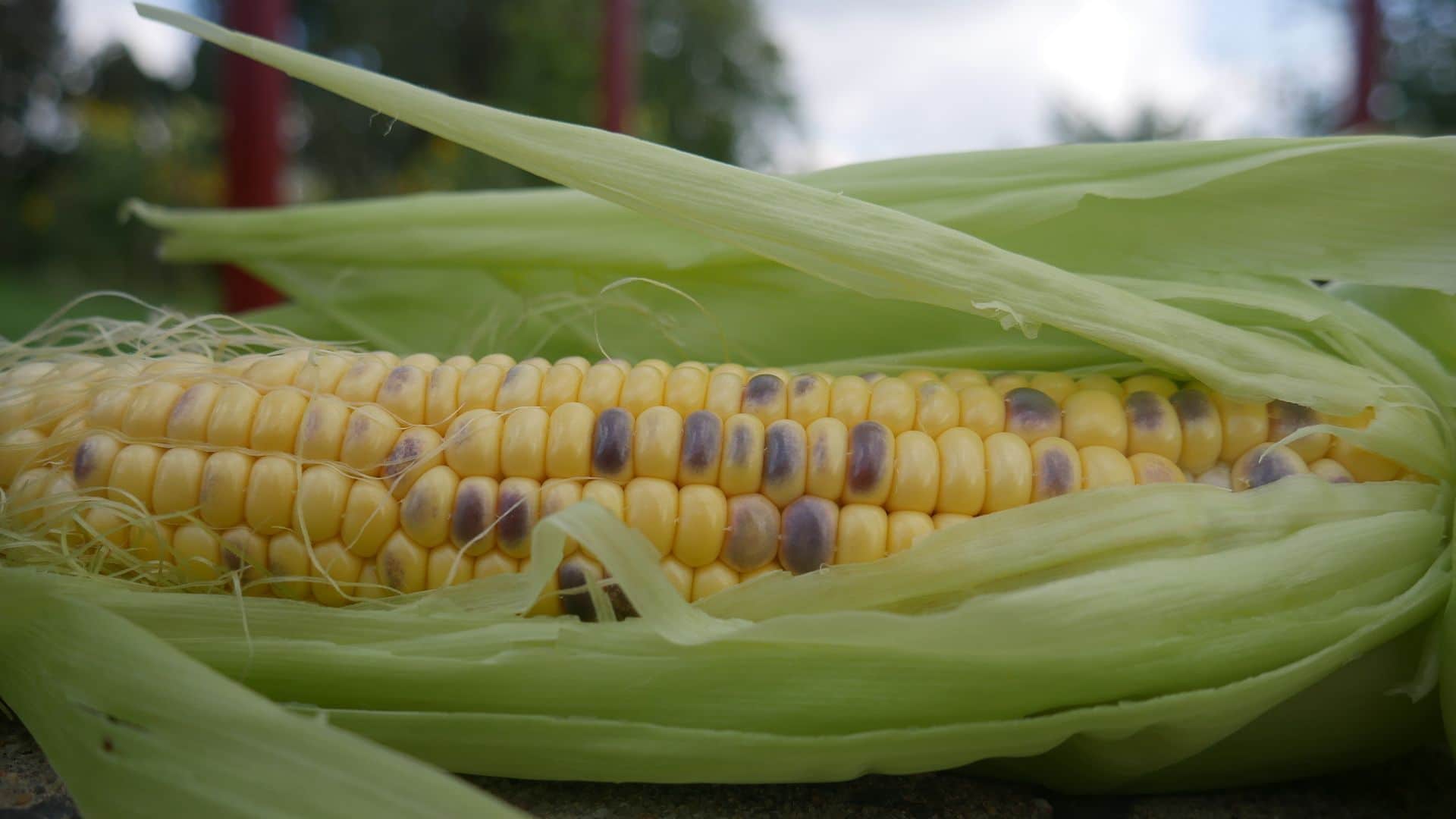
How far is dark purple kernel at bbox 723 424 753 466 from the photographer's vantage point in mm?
888

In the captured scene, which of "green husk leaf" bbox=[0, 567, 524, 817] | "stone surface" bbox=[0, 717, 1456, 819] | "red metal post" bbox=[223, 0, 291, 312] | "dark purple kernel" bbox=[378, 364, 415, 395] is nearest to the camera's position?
"green husk leaf" bbox=[0, 567, 524, 817]

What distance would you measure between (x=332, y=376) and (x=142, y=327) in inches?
12.4

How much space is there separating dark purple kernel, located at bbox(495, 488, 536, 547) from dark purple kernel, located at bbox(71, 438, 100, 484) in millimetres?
435

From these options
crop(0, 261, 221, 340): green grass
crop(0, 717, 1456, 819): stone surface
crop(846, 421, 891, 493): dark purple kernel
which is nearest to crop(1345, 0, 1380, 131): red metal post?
A: crop(0, 717, 1456, 819): stone surface

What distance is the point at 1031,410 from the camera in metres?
0.95

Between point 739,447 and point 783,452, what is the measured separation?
4 cm

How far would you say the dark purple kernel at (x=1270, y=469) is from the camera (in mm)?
891

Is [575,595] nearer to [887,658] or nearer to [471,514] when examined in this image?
[471,514]

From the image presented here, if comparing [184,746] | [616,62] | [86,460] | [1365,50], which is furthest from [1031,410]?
[1365,50]

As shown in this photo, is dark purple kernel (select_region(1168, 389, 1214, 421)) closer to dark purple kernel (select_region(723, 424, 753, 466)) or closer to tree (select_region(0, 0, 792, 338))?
dark purple kernel (select_region(723, 424, 753, 466))

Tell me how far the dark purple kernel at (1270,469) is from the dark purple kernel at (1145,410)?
0.10 metres

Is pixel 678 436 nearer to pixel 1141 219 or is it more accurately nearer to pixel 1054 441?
pixel 1054 441

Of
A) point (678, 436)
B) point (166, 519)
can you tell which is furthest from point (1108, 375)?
point (166, 519)

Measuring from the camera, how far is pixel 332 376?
3.24ft
